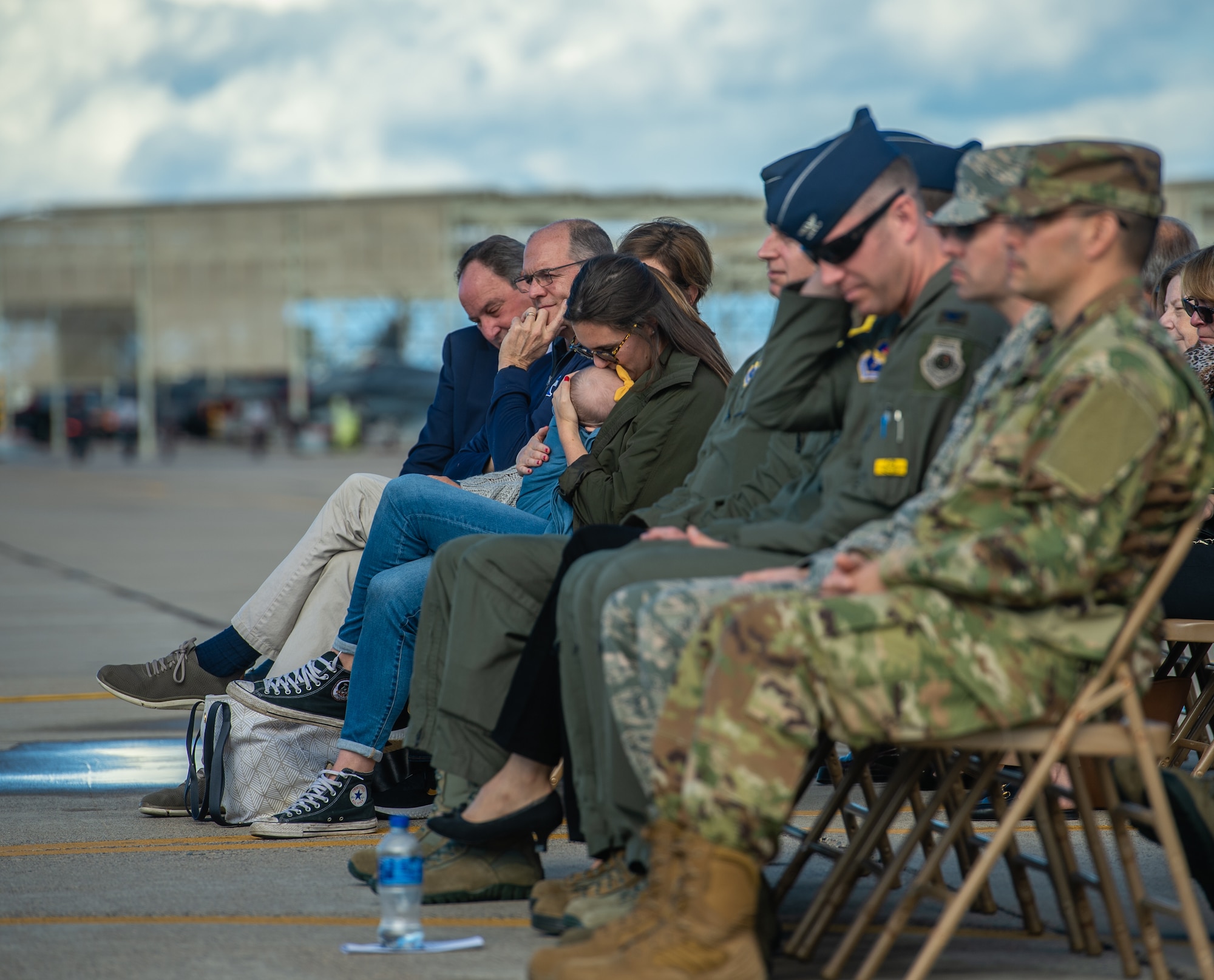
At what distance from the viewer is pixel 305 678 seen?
15.3 ft

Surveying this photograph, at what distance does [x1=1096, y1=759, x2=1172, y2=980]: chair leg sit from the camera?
279cm

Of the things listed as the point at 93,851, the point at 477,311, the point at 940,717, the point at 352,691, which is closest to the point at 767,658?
the point at 940,717

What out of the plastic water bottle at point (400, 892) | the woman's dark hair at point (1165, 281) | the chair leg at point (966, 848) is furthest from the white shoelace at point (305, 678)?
the woman's dark hair at point (1165, 281)

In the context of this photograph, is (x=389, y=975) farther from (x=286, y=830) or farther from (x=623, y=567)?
(x=286, y=830)

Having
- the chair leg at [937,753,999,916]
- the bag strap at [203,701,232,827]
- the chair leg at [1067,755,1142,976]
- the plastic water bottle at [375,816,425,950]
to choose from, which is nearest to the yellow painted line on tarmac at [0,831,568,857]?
the bag strap at [203,701,232,827]

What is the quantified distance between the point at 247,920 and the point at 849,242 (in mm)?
1993

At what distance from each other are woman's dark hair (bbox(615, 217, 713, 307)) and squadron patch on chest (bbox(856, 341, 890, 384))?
1.69 m

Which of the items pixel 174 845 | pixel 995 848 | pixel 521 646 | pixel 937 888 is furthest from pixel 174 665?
pixel 995 848

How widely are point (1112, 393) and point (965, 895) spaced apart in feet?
2.95

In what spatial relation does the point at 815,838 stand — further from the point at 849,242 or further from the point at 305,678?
the point at 305,678

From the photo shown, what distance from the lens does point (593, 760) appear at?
333cm

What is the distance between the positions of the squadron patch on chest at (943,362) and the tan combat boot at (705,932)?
1074 millimetres

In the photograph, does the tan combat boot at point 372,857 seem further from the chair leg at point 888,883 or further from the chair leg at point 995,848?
the chair leg at point 995,848

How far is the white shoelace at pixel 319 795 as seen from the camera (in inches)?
170
